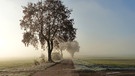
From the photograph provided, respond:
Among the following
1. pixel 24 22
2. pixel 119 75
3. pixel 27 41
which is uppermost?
pixel 24 22

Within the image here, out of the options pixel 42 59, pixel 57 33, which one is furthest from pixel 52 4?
pixel 42 59

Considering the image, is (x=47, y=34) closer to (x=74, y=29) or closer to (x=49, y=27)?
(x=49, y=27)

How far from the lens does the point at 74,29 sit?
9394 centimetres

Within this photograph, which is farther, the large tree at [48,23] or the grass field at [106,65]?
the large tree at [48,23]

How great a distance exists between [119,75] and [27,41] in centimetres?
5901

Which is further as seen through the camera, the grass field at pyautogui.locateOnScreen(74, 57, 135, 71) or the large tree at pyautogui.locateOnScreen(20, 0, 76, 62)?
the large tree at pyautogui.locateOnScreen(20, 0, 76, 62)

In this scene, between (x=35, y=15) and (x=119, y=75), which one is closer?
(x=119, y=75)

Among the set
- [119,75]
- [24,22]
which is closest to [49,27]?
[24,22]

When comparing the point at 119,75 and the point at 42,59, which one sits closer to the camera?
the point at 119,75

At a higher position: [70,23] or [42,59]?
[70,23]

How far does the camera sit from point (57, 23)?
9256 centimetres

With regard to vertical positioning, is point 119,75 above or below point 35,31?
below

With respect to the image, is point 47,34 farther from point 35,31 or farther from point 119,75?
point 119,75

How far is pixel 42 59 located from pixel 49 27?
30.9 feet
